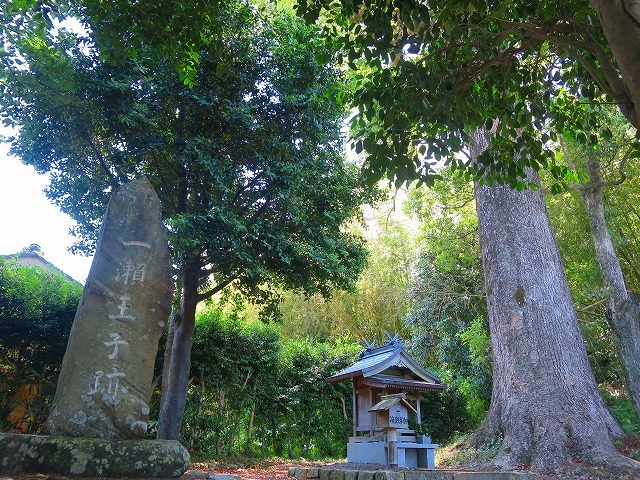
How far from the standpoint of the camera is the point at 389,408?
7371mm

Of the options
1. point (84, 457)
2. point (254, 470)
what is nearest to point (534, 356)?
point (254, 470)

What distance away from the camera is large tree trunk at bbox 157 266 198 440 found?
7719mm

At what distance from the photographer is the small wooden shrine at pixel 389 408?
741 centimetres

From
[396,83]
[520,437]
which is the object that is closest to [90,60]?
[396,83]

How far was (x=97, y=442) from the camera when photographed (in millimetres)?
3455

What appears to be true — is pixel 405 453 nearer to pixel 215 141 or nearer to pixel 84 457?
pixel 84 457

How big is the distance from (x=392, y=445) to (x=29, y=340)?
6.78 metres

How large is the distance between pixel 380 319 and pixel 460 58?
47.6ft

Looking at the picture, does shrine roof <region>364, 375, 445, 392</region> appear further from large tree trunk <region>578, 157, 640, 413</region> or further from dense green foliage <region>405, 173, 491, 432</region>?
large tree trunk <region>578, 157, 640, 413</region>

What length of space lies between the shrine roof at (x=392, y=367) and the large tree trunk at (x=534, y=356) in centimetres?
131

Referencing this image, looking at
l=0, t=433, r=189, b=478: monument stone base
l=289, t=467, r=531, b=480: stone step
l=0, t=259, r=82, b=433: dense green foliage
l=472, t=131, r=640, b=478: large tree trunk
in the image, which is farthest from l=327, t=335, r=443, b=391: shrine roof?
l=0, t=259, r=82, b=433: dense green foliage

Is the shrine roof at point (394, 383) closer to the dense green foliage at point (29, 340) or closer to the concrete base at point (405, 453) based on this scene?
the concrete base at point (405, 453)

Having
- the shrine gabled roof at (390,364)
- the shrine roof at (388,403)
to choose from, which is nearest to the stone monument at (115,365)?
the shrine roof at (388,403)

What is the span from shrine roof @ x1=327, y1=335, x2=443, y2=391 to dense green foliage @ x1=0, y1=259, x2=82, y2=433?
5280mm
